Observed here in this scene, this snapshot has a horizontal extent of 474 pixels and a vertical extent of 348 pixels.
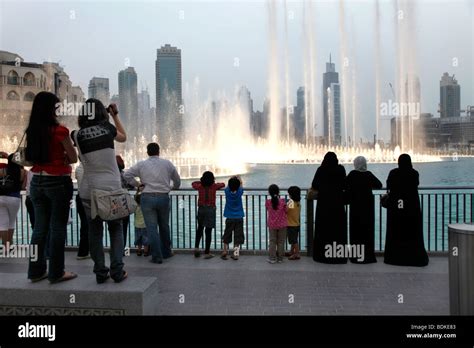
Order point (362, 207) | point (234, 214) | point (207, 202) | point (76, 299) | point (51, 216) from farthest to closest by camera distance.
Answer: point (207, 202)
point (234, 214)
point (362, 207)
point (51, 216)
point (76, 299)

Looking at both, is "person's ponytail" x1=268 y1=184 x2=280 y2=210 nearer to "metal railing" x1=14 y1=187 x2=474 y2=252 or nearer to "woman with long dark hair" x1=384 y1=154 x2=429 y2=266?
"metal railing" x1=14 y1=187 x2=474 y2=252

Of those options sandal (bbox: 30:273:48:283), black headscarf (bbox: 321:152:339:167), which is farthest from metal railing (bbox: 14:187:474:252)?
sandal (bbox: 30:273:48:283)

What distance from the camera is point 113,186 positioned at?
512cm

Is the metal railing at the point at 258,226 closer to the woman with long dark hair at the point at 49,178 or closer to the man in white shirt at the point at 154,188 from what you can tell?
the man in white shirt at the point at 154,188

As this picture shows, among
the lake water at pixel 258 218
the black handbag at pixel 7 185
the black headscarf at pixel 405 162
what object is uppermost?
the black headscarf at pixel 405 162

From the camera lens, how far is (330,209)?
8.21 meters

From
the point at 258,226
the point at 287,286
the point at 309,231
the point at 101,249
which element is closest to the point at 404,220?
the point at 309,231

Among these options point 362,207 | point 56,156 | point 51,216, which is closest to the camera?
point 56,156

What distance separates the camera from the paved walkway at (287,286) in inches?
222

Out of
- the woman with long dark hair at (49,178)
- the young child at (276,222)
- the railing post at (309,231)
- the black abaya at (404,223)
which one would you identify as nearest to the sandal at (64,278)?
the woman with long dark hair at (49,178)

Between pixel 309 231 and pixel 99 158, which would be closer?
pixel 99 158

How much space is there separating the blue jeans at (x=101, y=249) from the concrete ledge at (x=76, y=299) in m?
0.13

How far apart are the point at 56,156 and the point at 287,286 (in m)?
3.60

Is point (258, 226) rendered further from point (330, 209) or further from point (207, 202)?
point (330, 209)
